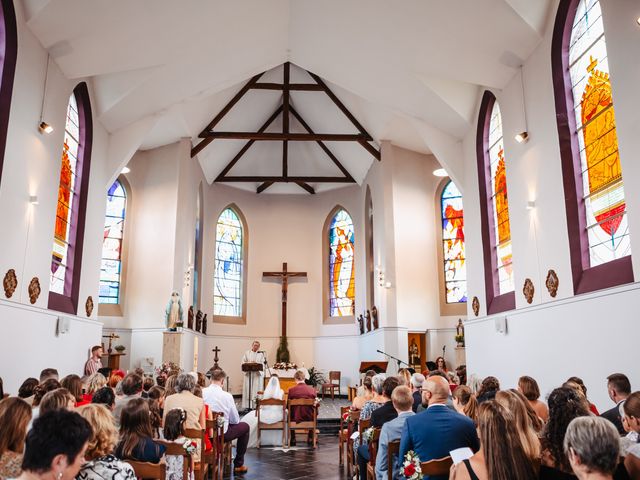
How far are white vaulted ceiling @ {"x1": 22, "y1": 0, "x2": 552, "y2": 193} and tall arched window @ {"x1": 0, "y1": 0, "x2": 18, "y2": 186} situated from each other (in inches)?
13.0

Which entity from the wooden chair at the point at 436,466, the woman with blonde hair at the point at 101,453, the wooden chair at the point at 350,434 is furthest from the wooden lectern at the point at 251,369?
the woman with blonde hair at the point at 101,453

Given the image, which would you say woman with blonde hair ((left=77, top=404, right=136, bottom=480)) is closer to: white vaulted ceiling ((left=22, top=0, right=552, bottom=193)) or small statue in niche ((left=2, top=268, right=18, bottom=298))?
small statue in niche ((left=2, top=268, right=18, bottom=298))

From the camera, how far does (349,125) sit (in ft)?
53.6

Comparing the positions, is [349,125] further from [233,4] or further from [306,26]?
[233,4]

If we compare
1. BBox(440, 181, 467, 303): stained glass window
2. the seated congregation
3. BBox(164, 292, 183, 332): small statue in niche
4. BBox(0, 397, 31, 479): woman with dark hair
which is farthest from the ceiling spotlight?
BBox(440, 181, 467, 303): stained glass window

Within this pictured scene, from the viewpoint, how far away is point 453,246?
1556cm

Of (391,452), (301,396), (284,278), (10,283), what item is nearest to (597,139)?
(391,452)

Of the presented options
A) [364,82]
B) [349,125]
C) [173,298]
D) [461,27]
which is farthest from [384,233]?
[461,27]

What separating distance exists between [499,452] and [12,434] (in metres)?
2.27

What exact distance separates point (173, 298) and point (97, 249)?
2.82 meters

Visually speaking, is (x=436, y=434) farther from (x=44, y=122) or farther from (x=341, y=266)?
(x=341, y=266)

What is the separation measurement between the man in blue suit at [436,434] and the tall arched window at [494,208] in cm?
621

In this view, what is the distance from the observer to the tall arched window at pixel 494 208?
386 inches

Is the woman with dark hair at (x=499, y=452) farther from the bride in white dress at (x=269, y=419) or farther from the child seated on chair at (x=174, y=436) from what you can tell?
the bride in white dress at (x=269, y=419)
